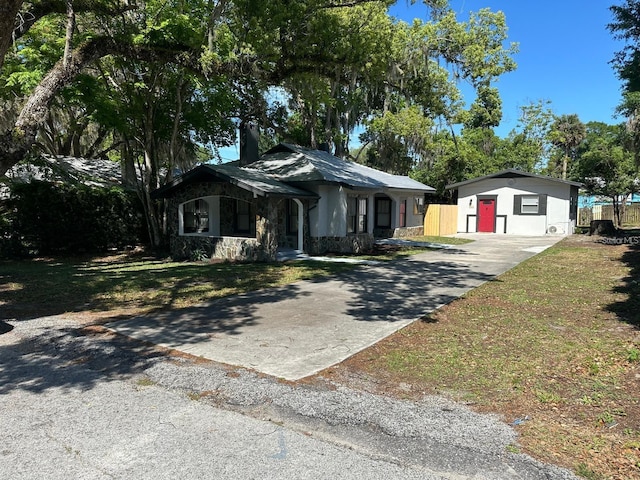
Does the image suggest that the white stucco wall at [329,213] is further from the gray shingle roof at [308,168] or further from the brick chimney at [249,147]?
the brick chimney at [249,147]

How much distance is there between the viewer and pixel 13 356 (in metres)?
5.38

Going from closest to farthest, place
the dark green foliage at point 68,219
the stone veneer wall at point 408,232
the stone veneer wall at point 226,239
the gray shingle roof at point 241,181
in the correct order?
the gray shingle roof at point 241,181
the stone veneer wall at point 226,239
the dark green foliage at point 68,219
the stone veneer wall at point 408,232

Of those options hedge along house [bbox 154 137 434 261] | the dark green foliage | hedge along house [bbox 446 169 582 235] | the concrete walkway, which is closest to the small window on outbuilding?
hedge along house [bbox 446 169 582 235]

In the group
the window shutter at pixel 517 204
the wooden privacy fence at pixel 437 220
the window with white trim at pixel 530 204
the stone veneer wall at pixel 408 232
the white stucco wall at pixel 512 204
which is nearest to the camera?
the stone veneer wall at pixel 408 232

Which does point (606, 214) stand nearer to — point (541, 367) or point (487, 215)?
point (487, 215)

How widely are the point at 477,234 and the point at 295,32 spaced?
1788 cm

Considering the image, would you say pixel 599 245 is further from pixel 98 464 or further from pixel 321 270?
pixel 98 464

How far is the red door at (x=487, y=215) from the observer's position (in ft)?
85.1

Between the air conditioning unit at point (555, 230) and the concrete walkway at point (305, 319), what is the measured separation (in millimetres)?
14626

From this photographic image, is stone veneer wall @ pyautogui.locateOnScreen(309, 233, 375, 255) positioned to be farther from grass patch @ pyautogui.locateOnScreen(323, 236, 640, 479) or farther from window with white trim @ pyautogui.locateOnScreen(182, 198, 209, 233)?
grass patch @ pyautogui.locateOnScreen(323, 236, 640, 479)

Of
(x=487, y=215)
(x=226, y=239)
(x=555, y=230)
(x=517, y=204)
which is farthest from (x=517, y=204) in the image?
(x=226, y=239)

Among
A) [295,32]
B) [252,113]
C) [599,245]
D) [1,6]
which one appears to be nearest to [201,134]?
[252,113]
